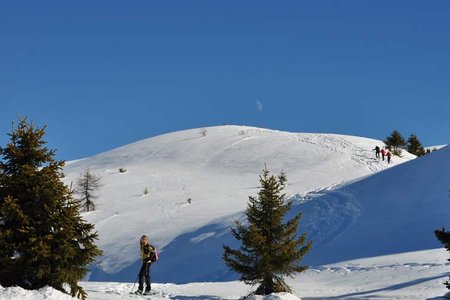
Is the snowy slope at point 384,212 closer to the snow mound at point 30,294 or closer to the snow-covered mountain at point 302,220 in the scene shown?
the snow-covered mountain at point 302,220

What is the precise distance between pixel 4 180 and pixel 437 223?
18998 millimetres

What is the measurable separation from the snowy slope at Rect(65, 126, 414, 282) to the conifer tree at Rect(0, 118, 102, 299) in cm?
1230

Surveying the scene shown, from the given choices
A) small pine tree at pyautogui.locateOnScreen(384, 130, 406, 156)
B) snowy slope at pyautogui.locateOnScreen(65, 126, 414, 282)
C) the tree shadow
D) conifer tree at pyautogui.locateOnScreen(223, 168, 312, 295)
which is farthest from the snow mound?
small pine tree at pyautogui.locateOnScreen(384, 130, 406, 156)

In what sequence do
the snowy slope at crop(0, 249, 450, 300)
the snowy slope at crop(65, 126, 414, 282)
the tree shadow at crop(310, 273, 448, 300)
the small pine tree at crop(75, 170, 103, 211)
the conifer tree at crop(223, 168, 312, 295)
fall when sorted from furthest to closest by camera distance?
the small pine tree at crop(75, 170, 103, 211), the snowy slope at crop(65, 126, 414, 282), the tree shadow at crop(310, 273, 448, 300), the snowy slope at crop(0, 249, 450, 300), the conifer tree at crop(223, 168, 312, 295)

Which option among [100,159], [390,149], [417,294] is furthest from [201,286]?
[100,159]

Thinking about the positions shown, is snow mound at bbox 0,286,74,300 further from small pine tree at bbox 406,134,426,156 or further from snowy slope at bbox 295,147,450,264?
small pine tree at bbox 406,134,426,156

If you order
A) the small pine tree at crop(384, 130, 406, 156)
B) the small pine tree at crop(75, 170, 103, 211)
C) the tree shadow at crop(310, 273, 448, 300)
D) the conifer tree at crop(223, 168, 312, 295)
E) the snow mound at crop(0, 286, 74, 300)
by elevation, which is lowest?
the tree shadow at crop(310, 273, 448, 300)

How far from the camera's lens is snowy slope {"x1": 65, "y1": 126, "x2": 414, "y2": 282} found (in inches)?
1104

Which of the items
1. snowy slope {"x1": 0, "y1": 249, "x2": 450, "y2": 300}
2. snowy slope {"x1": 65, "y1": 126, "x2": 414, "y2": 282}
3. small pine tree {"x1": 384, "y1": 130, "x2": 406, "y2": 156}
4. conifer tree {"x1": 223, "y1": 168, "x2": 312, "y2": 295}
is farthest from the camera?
small pine tree {"x1": 384, "y1": 130, "x2": 406, "y2": 156}

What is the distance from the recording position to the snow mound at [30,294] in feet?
35.2

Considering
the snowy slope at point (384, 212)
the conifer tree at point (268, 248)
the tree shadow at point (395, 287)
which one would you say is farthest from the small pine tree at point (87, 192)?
the conifer tree at point (268, 248)

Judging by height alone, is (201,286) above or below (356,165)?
below

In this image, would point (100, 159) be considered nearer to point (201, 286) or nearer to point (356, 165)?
point (356, 165)

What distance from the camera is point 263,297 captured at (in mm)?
12727
